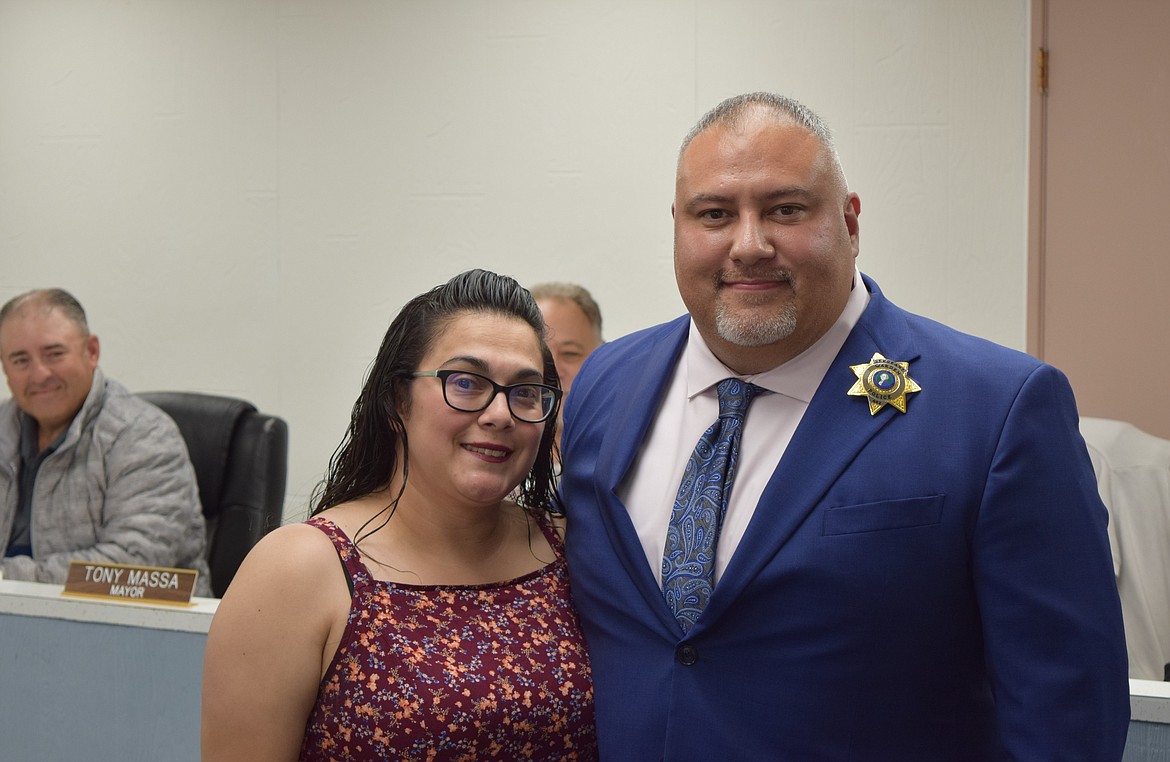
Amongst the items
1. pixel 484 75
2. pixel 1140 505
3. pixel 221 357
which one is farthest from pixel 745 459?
pixel 221 357

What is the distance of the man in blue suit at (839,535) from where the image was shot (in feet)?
4.20

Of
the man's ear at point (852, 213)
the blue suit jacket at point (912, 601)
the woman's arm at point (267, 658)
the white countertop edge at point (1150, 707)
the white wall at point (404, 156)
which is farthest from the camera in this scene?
the white wall at point (404, 156)

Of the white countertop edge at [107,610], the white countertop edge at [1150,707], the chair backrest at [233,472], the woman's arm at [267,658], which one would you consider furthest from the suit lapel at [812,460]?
the chair backrest at [233,472]

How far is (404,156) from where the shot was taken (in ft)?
12.6

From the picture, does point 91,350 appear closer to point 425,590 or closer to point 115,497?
point 115,497

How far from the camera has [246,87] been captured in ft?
13.0

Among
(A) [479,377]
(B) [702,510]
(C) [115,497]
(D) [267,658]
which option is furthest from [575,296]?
(D) [267,658]

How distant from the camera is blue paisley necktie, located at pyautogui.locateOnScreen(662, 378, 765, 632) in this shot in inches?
55.9

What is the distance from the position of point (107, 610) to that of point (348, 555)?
2.74 ft

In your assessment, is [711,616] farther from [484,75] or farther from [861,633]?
[484,75]

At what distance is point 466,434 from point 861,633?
553 millimetres

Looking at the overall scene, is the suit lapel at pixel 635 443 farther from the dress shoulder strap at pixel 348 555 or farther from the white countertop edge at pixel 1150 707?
the white countertop edge at pixel 1150 707

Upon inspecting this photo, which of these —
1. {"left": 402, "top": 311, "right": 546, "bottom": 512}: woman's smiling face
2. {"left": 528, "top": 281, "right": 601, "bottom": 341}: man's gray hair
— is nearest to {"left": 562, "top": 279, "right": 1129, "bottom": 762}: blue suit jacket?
{"left": 402, "top": 311, "right": 546, "bottom": 512}: woman's smiling face

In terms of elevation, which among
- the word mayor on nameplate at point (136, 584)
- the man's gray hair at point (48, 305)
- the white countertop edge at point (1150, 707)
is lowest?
the white countertop edge at point (1150, 707)
